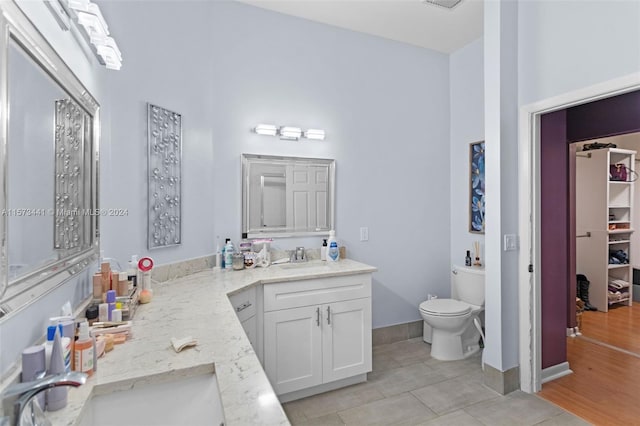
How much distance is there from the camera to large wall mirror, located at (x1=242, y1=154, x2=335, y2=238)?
8.93 feet

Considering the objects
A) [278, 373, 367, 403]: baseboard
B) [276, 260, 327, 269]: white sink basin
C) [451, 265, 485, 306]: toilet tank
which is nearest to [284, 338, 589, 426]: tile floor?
[278, 373, 367, 403]: baseboard

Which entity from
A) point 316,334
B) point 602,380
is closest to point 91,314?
point 316,334

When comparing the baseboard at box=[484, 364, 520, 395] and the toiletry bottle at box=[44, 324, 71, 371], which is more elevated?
the toiletry bottle at box=[44, 324, 71, 371]

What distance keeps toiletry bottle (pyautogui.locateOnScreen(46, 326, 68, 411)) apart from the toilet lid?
8.34 feet

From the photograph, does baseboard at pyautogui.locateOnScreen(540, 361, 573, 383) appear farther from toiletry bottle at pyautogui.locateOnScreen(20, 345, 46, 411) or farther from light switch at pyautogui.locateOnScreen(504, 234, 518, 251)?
toiletry bottle at pyautogui.locateOnScreen(20, 345, 46, 411)

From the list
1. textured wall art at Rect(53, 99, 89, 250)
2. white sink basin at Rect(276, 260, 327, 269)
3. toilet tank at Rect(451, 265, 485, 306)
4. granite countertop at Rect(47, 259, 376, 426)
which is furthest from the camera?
toilet tank at Rect(451, 265, 485, 306)

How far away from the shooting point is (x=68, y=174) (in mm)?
1315

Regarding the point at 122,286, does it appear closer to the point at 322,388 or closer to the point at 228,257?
the point at 228,257

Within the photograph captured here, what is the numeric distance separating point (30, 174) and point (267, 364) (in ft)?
→ 5.46

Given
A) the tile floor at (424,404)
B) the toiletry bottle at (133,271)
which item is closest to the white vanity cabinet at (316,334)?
the tile floor at (424,404)

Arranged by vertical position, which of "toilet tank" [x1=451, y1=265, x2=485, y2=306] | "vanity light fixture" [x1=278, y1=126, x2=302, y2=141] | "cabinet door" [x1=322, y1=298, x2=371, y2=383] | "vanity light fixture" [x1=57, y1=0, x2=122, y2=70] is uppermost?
"vanity light fixture" [x1=57, y1=0, x2=122, y2=70]

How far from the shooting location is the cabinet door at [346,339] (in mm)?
2381

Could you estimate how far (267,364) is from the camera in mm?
2188

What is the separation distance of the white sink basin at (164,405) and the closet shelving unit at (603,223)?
490 centimetres
